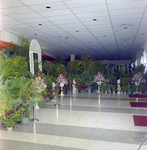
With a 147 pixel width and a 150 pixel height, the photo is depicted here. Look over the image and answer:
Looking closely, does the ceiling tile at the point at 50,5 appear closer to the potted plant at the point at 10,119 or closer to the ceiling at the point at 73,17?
the ceiling at the point at 73,17

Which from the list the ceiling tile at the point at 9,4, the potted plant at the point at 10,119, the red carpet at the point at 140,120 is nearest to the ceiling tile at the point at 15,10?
the ceiling tile at the point at 9,4

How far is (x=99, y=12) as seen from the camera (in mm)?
6816

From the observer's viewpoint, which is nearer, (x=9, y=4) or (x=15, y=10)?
(x=9, y=4)

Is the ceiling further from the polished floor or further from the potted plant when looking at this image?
the polished floor

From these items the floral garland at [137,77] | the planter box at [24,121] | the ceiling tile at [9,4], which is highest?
the ceiling tile at [9,4]

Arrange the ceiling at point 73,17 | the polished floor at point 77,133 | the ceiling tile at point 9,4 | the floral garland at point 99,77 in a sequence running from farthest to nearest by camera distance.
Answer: the floral garland at point 99,77, the ceiling at point 73,17, the ceiling tile at point 9,4, the polished floor at point 77,133

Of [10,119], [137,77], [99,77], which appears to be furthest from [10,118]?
[137,77]

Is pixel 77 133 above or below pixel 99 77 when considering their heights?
below

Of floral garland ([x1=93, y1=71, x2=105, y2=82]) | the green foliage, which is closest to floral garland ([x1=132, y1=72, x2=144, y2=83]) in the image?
floral garland ([x1=93, y1=71, x2=105, y2=82])

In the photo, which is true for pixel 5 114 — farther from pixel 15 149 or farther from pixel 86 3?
pixel 86 3

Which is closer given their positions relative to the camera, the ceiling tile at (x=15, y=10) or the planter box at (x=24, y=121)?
the planter box at (x=24, y=121)

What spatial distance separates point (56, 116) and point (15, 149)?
102 inches

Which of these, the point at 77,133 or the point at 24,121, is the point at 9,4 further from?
the point at 77,133

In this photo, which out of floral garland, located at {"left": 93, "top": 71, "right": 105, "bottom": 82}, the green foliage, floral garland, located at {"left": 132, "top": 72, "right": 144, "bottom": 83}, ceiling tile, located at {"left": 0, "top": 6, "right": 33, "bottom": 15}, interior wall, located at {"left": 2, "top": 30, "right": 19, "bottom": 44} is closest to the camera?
the green foliage
